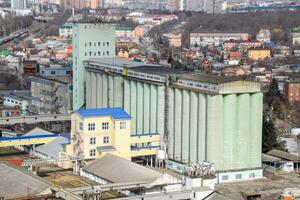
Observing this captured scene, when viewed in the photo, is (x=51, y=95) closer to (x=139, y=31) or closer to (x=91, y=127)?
(x=91, y=127)

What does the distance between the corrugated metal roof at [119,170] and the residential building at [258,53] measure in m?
43.2

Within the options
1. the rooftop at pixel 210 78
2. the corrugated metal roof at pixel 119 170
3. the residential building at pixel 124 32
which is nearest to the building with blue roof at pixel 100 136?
the corrugated metal roof at pixel 119 170

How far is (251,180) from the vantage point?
1986 centimetres

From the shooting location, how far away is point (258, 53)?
204 ft

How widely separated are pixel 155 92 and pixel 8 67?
32.2 m

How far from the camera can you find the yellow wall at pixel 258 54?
61.8 m

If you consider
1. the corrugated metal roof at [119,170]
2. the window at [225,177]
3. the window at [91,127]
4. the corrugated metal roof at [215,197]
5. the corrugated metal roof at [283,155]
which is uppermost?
the window at [91,127]

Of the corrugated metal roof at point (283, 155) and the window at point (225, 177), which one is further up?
the corrugated metal roof at point (283, 155)

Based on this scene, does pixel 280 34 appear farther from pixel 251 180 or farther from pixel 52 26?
pixel 251 180

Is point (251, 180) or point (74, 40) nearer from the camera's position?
point (251, 180)

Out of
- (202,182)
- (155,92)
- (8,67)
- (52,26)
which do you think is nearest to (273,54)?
(8,67)

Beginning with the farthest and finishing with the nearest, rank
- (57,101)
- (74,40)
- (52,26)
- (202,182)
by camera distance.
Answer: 1. (52,26)
2. (57,101)
3. (74,40)
4. (202,182)

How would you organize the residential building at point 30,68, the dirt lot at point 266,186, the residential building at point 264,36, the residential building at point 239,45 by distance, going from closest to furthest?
the dirt lot at point 266,186
the residential building at point 30,68
the residential building at point 239,45
the residential building at point 264,36

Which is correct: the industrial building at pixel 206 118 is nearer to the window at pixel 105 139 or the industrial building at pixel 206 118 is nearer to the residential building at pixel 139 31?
the window at pixel 105 139
